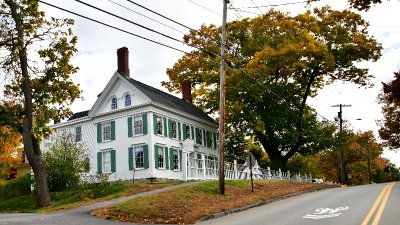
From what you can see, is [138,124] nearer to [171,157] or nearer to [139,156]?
[139,156]

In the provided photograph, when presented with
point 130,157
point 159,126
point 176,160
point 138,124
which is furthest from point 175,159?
point 138,124

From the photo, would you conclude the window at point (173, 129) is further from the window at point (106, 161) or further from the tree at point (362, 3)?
the tree at point (362, 3)

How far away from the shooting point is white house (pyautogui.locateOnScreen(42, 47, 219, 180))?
1324 inches

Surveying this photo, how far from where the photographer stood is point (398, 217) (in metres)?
12.6

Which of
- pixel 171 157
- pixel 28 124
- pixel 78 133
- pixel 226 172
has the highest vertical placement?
pixel 78 133

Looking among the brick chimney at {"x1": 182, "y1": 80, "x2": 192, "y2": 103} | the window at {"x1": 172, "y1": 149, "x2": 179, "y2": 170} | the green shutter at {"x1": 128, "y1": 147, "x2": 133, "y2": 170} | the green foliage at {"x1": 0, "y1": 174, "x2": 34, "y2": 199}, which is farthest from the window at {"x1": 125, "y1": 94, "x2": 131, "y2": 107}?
the brick chimney at {"x1": 182, "y1": 80, "x2": 192, "y2": 103}

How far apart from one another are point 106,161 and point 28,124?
13.4 m

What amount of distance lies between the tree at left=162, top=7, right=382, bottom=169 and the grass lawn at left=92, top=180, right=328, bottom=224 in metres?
16.4

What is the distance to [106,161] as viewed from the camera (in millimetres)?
35906

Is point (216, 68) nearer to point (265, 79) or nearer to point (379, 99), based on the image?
point (265, 79)

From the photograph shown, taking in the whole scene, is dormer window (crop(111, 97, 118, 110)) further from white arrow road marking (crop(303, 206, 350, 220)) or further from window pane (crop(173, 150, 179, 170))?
white arrow road marking (crop(303, 206, 350, 220))

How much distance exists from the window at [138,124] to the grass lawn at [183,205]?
38.3 feet

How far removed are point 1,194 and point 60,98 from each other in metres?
14.6

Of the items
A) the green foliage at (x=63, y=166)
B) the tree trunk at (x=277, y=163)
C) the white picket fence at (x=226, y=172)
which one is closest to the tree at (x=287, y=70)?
the tree trunk at (x=277, y=163)
